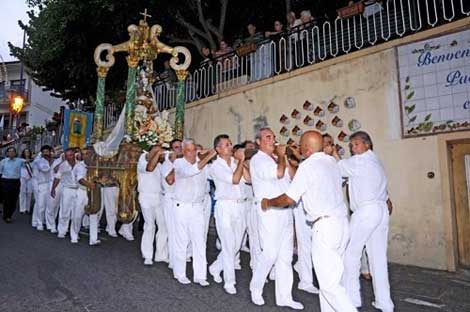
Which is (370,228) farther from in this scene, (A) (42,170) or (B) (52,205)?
(A) (42,170)

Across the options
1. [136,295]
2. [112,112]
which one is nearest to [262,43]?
[136,295]

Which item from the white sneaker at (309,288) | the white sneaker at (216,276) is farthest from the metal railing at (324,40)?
the white sneaker at (216,276)

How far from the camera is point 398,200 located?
612 cm

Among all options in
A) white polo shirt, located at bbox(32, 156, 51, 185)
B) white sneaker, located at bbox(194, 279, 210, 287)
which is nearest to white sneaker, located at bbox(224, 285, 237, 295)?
white sneaker, located at bbox(194, 279, 210, 287)

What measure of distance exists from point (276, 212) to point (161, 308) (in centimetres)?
149

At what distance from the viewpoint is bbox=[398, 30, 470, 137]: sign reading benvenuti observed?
5664 millimetres

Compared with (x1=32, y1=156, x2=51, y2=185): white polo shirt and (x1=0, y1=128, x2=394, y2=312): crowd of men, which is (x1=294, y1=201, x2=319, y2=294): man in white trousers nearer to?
(x1=0, y1=128, x2=394, y2=312): crowd of men

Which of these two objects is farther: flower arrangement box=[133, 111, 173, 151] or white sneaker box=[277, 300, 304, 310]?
flower arrangement box=[133, 111, 173, 151]

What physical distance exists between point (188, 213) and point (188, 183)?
14.8 inches

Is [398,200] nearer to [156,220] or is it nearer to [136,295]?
[156,220]

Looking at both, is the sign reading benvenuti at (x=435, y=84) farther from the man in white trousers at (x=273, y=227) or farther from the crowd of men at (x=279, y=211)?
the man in white trousers at (x=273, y=227)

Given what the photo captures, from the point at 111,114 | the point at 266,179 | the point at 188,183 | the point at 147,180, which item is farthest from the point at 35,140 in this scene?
the point at 266,179

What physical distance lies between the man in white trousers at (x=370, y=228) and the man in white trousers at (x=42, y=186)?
7.35 metres

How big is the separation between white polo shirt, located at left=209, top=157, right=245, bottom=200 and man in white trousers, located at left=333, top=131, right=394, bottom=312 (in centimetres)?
135
